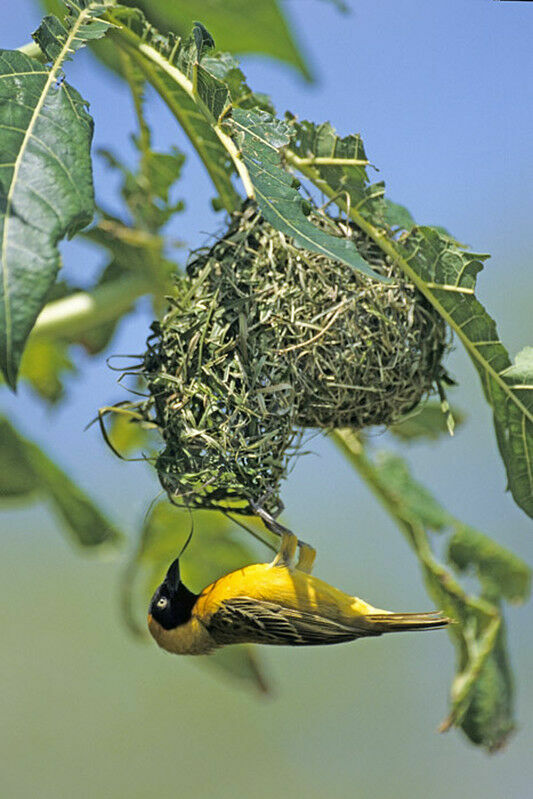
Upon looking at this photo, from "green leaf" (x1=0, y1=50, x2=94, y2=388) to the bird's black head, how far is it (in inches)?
29.5

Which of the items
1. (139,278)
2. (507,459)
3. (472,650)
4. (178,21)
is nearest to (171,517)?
(139,278)

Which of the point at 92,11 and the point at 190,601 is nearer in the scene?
the point at 92,11

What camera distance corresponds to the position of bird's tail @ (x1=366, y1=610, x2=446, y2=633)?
4.64ft

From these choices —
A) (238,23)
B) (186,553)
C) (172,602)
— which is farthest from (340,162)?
(186,553)

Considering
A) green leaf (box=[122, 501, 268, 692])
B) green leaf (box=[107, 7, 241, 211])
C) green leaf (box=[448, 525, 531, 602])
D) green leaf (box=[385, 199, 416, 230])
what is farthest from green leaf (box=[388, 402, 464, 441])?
green leaf (box=[107, 7, 241, 211])

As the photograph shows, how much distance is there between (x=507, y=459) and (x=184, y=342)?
68cm

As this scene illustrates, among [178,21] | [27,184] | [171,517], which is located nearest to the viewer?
[27,184]

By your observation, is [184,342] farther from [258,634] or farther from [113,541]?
[113,541]

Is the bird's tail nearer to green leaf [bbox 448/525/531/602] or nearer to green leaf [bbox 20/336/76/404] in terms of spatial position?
green leaf [bbox 448/525/531/602]

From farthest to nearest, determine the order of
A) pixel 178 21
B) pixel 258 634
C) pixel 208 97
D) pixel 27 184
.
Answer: pixel 178 21 → pixel 258 634 → pixel 208 97 → pixel 27 184

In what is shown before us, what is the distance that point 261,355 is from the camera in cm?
159

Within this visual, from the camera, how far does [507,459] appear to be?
1.66 m

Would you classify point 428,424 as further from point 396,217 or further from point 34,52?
point 34,52

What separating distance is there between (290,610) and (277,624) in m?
0.05
